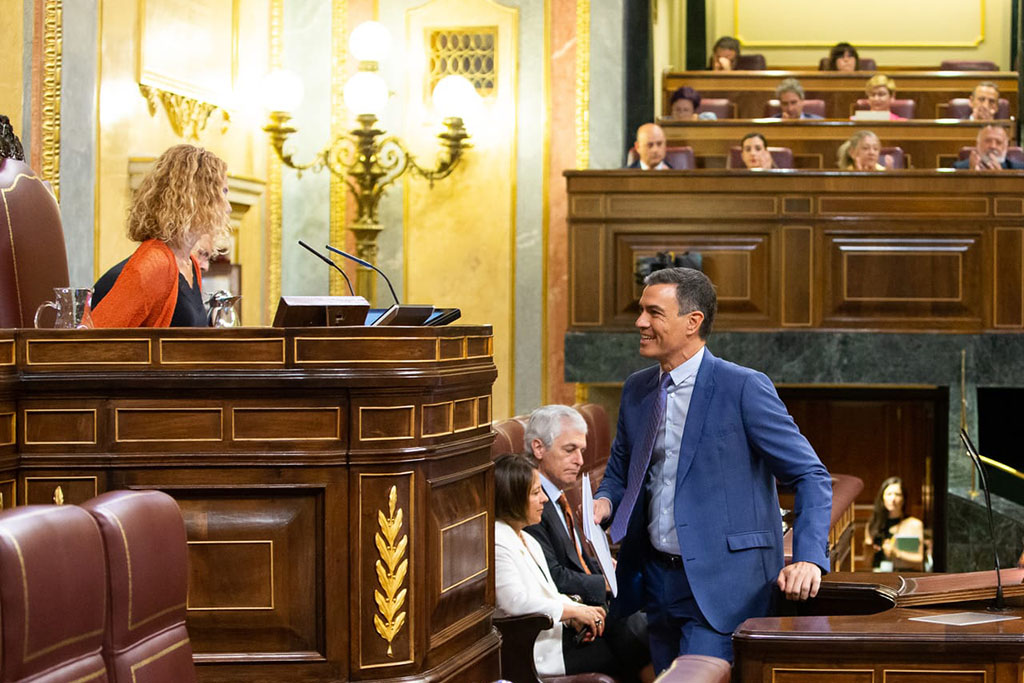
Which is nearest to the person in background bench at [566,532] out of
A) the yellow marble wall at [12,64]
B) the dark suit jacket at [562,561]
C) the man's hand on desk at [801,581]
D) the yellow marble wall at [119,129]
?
the dark suit jacket at [562,561]

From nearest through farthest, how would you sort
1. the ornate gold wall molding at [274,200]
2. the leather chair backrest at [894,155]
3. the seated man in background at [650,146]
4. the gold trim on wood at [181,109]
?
the gold trim on wood at [181,109] < the seated man in background at [650,146] < the ornate gold wall molding at [274,200] < the leather chair backrest at [894,155]

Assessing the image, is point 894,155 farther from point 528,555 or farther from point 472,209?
point 528,555

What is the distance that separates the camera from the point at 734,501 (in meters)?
3.38

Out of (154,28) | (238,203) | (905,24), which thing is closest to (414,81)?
(238,203)

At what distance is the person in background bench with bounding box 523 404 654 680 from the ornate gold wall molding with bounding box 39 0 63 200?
2926 millimetres

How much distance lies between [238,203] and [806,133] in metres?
3.81

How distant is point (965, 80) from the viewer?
11742 mm

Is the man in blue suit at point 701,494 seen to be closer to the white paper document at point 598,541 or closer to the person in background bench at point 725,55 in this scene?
the white paper document at point 598,541

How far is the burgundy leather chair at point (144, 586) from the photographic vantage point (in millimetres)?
1986

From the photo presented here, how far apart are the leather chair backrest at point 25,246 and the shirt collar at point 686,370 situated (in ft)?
5.34

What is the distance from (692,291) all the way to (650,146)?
456cm

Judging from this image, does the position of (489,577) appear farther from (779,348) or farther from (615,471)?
(779,348)

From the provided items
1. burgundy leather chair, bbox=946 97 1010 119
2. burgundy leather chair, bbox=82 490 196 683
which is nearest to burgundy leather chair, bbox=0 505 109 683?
burgundy leather chair, bbox=82 490 196 683

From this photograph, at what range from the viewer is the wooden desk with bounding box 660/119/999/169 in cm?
940
